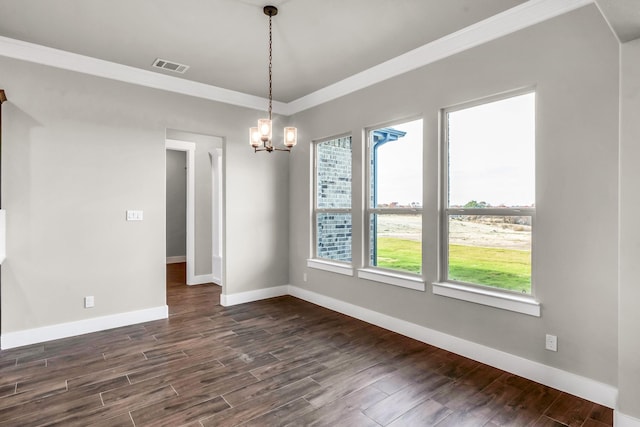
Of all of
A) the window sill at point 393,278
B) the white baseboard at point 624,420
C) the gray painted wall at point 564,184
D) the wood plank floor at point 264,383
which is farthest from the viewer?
the window sill at point 393,278

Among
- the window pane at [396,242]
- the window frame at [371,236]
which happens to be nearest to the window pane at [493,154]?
the window frame at [371,236]

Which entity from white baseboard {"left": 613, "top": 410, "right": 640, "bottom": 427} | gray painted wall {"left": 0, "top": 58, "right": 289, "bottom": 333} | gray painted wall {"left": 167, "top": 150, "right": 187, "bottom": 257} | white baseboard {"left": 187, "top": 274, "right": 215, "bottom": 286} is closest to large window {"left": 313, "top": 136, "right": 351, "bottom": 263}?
gray painted wall {"left": 0, "top": 58, "right": 289, "bottom": 333}

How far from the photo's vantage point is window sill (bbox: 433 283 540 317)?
2.75 metres

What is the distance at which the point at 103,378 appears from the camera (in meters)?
2.80

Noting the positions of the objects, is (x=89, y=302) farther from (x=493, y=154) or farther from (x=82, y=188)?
(x=493, y=154)

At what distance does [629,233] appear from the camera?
202 cm

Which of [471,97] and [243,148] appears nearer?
[471,97]

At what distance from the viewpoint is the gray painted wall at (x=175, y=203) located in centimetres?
875

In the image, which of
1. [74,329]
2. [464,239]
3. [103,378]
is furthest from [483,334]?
[74,329]

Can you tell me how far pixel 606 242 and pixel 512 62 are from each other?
1.57 metres

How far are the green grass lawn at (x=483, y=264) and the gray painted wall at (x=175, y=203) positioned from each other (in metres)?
6.68

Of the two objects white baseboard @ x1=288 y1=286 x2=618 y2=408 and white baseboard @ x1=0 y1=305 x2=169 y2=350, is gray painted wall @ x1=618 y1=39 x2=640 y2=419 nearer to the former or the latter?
white baseboard @ x1=288 y1=286 x2=618 y2=408

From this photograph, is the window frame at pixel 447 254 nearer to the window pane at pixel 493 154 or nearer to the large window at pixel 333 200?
the window pane at pixel 493 154

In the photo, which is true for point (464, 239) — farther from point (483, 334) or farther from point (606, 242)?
point (606, 242)
